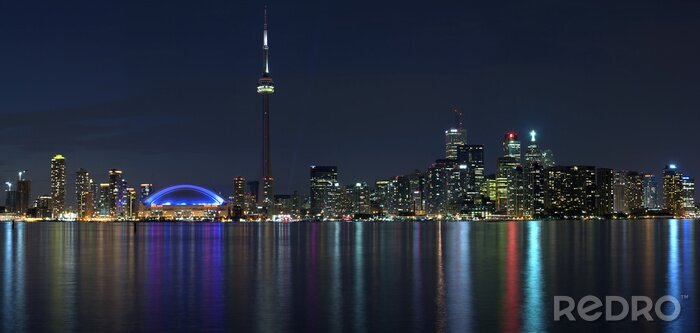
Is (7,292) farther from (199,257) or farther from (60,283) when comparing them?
(199,257)

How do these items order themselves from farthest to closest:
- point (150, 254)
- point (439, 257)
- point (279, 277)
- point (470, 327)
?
point (150, 254), point (439, 257), point (279, 277), point (470, 327)

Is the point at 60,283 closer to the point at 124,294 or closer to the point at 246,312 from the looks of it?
the point at 124,294

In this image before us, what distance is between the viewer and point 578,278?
1887 inches

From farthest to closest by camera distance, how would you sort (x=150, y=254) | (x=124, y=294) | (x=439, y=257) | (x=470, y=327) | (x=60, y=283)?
(x=150, y=254) → (x=439, y=257) → (x=60, y=283) → (x=124, y=294) → (x=470, y=327)

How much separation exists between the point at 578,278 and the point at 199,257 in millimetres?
31802

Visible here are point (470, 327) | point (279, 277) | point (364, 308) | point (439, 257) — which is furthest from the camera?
point (439, 257)

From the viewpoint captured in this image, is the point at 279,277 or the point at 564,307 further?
the point at 279,277

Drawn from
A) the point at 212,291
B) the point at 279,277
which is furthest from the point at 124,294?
the point at 279,277

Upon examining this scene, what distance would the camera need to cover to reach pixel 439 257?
6669 cm

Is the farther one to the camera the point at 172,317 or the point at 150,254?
the point at 150,254

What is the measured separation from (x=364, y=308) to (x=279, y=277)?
15.0 m

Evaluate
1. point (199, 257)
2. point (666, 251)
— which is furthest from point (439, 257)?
→ point (666, 251)

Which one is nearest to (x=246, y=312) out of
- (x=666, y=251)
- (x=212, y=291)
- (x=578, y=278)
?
(x=212, y=291)

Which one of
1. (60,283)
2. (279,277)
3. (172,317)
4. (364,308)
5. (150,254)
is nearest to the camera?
(172,317)
